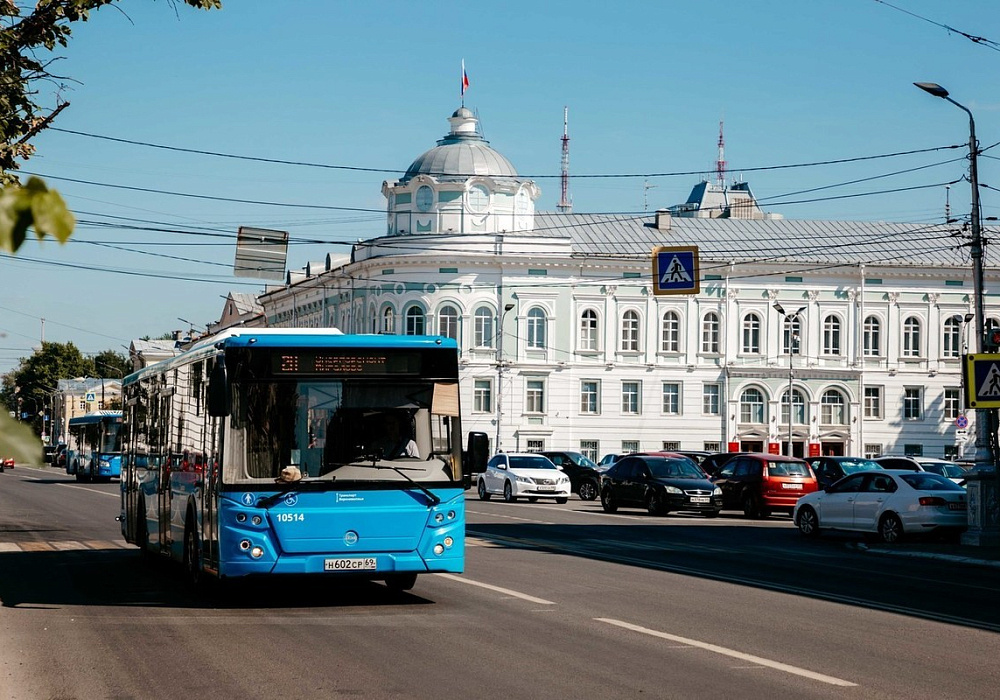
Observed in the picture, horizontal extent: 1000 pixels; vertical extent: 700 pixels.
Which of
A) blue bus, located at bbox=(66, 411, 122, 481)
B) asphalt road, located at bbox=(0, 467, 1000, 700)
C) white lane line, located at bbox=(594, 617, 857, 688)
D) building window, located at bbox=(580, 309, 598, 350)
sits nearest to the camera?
asphalt road, located at bbox=(0, 467, 1000, 700)

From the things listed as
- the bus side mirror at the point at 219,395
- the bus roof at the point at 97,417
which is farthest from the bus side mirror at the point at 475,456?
the bus roof at the point at 97,417

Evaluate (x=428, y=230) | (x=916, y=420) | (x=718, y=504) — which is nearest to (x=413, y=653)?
(x=718, y=504)

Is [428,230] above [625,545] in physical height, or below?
above

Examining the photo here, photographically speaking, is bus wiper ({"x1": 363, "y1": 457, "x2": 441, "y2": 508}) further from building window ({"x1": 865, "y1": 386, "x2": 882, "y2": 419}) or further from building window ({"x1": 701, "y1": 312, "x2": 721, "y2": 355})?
building window ({"x1": 865, "y1": 386, "x2": 882, "y2": 419})

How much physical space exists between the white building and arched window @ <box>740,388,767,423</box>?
0.27ft

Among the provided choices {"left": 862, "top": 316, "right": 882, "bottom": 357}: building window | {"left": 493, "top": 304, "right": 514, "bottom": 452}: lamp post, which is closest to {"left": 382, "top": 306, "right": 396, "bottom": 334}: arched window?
{"left": 493, "top": 304, "right": 514, "bottom": 452}: lamp post

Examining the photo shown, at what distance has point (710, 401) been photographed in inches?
3174

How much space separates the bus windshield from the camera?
44.5 ft

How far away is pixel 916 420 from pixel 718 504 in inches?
1990

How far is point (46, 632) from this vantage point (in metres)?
12.0

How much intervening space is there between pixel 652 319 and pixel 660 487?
45.0 metres

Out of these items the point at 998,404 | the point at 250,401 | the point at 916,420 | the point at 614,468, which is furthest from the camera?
the point at 916,420

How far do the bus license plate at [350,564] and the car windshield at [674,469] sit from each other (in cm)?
2331

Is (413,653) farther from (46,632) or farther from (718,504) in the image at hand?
(718,504)
